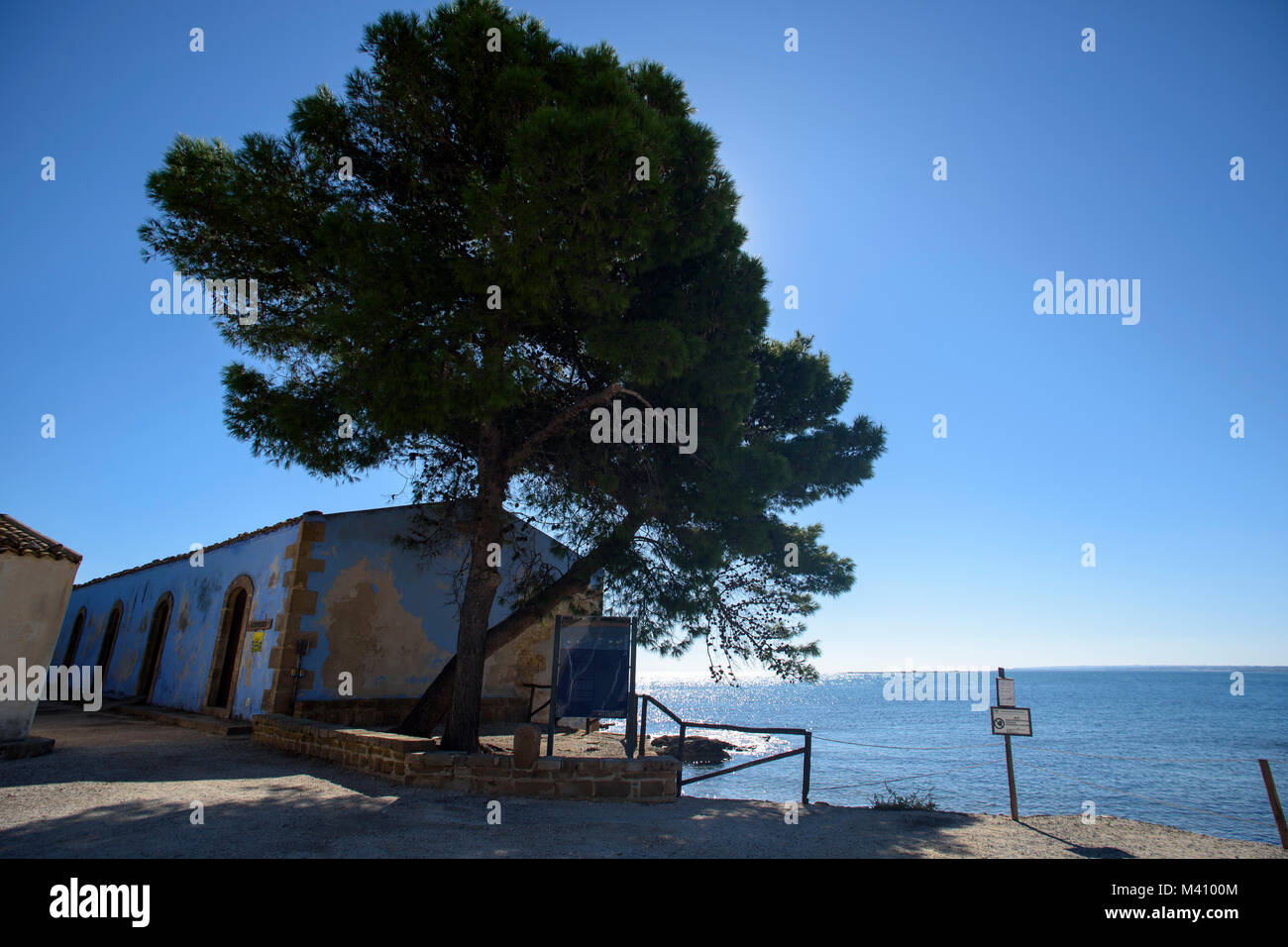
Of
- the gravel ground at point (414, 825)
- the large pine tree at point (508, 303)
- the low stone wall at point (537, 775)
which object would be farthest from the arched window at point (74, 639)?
the low stone wall at point (537, 775)

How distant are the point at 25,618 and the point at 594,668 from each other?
746 cm

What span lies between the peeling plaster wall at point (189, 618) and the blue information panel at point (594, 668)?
21.7 ft

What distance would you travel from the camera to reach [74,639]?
2283 centimetres

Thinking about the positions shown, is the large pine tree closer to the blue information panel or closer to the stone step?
the blue information panel

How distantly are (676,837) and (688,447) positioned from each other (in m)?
4.63

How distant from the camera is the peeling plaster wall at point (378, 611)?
11.8 meters

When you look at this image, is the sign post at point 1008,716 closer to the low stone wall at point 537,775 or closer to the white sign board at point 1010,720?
the white sign board at point 1010,720

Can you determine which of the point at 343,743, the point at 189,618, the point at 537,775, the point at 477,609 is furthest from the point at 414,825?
the point at 189,618
